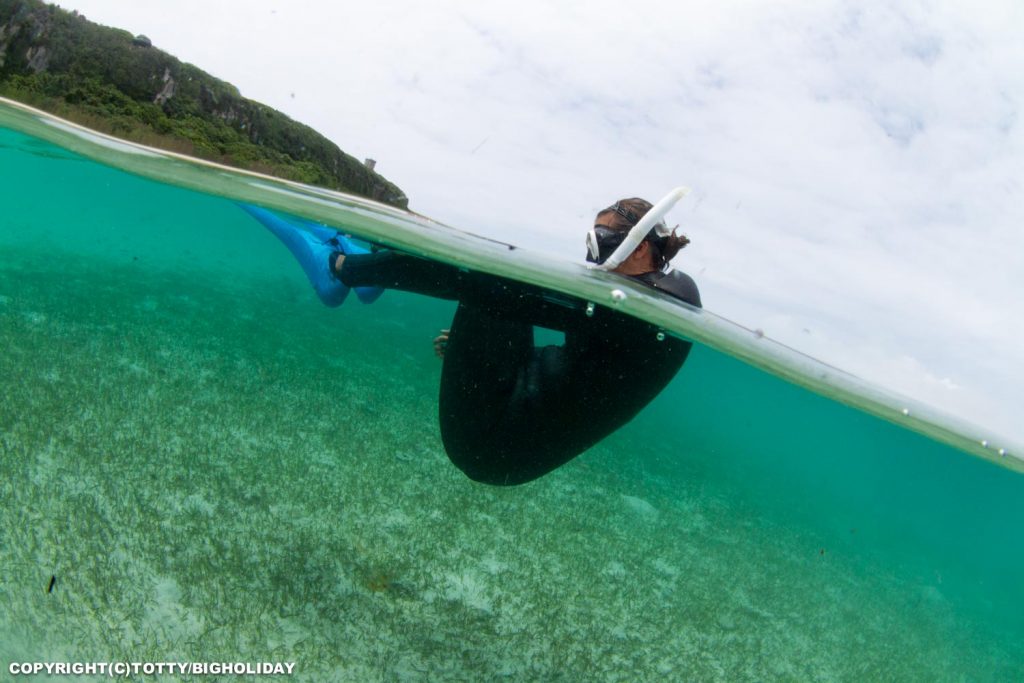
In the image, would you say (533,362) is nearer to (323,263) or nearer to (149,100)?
(323,263)

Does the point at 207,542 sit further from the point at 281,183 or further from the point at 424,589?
the point at 281,183

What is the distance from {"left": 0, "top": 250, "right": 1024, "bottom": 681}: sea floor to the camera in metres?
4.05

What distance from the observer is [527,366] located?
10.9 feet

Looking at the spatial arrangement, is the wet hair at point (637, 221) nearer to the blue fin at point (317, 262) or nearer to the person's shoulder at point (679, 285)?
the person's shoulder at point (679, 285)

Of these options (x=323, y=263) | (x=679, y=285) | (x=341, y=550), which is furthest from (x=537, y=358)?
(x=341, y=550)

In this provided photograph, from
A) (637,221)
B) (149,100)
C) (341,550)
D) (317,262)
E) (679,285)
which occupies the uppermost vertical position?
(149,100)

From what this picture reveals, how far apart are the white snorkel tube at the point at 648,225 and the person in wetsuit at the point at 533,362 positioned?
0.33 feet

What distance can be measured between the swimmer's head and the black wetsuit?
145 millimetres

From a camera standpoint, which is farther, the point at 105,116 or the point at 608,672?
the point at 105,116

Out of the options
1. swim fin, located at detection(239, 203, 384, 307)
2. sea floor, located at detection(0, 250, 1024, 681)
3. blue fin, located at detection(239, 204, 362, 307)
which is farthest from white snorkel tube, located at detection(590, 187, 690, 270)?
sea floor, located at detection(0, 250, 1024, 681)

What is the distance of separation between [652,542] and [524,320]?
599 cm

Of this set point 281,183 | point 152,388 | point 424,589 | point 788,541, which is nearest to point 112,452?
point 152,388

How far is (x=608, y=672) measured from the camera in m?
4.62

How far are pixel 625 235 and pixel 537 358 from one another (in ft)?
3.17
